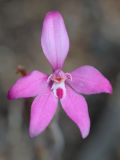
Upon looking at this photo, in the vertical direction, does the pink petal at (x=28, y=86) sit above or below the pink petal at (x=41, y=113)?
above

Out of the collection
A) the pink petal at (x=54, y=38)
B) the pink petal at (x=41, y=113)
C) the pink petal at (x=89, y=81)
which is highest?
the pink petal at (x=54, y=38)

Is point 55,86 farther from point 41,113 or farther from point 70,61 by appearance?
point 70,61

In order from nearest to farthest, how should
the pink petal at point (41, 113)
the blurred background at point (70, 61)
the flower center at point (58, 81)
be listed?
the pink petal at point (41, 113), the flower center at point (58, 81), the blurred background at point (70, 61)

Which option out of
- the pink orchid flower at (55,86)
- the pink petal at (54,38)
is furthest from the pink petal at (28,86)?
the pink petal at (54,38)

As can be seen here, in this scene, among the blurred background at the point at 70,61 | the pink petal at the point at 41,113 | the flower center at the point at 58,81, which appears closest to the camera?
the pink petal at the point at 41,113

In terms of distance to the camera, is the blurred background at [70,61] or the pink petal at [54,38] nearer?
the pink petal at [54,38]

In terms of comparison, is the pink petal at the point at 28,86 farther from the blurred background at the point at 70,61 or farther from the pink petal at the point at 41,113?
the blurred background at the point at 70,61

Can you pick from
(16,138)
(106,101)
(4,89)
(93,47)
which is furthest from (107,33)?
(16,138)

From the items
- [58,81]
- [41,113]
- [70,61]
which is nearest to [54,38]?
[58,81]
